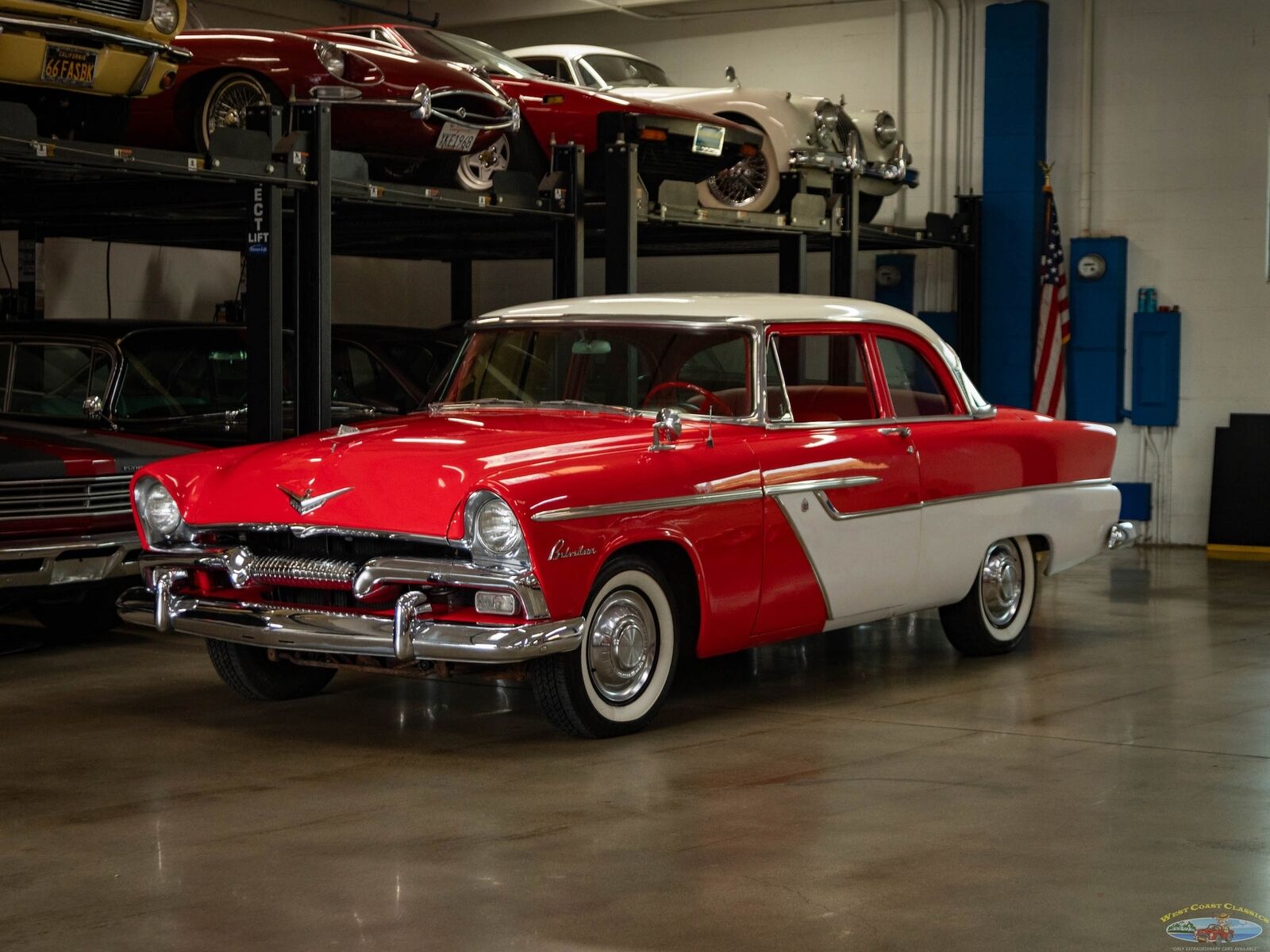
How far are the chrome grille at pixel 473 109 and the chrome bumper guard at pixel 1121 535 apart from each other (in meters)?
4.06

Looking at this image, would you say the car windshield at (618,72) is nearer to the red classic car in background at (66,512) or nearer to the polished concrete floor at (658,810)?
the red classic car in background at (66,512)

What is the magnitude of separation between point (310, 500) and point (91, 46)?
9.84ft

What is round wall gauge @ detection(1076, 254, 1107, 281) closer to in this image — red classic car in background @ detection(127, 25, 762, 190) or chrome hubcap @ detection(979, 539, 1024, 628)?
red classic car in background @ detection(127, 25, 762, 190)

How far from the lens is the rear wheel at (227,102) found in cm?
855

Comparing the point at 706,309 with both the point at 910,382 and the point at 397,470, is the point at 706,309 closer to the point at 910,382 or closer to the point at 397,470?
the point at 910,382

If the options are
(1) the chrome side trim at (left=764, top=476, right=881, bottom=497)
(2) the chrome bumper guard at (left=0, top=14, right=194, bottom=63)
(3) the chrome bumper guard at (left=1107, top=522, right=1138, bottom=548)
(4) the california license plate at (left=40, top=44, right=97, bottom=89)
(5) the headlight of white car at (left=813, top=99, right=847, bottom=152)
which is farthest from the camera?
(5) the headlight of white car at (left=813, top=99, right=847, bottom=152)

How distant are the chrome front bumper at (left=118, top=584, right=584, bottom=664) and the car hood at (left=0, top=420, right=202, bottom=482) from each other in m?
1.91

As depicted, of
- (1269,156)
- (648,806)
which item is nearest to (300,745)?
(648,806)

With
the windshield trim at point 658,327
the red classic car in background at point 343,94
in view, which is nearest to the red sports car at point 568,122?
the red classic car in background at point 343,94

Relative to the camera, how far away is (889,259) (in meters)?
15.8

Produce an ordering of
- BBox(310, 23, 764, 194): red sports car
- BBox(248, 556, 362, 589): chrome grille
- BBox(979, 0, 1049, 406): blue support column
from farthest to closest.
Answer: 1. BBox(979, 0, 1049, 406): blue support column
2. BBox(310, 23, 764, 194): red sports car
3. BBox(248, 556, 362, 589): chrome grille

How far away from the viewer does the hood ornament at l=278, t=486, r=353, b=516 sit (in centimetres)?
554

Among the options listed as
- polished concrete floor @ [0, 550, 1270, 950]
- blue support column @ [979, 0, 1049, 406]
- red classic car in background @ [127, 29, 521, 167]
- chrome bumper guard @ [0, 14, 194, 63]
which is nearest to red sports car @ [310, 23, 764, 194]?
red classic car in background @ [127, 29, 521, 167]

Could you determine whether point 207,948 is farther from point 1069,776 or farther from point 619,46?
point 619,46
